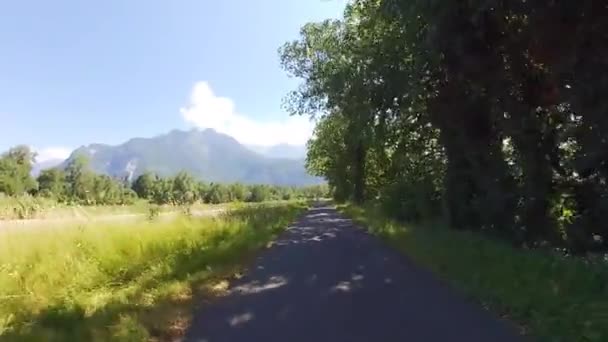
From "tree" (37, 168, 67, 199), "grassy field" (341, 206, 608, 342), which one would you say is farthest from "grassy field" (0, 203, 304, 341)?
"tree" (37, 168, 67, 199)

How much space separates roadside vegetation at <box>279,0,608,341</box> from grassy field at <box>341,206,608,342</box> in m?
0.03

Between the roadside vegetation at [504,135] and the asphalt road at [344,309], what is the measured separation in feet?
2.03

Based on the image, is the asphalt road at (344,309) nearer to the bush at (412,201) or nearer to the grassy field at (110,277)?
the grassy field at (110,277)

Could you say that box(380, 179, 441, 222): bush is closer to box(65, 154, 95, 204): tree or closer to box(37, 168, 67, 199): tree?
box(37, 168, 67, 199): tree

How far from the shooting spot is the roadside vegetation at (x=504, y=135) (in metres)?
8.23

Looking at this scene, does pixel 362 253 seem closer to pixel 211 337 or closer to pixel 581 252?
pixel 581 252

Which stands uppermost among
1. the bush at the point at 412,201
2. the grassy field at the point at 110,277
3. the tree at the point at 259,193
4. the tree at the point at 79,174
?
the tree at the point at 79,174

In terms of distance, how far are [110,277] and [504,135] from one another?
33.1 ft

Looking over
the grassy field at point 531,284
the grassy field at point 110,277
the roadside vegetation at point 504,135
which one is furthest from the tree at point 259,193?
the grassy field at point 531,284

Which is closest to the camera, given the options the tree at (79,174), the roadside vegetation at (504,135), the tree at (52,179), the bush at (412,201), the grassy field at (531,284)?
the grassy field at (531,284)

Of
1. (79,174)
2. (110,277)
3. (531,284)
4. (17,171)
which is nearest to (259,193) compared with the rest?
(79,174)

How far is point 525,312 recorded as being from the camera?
22.4 ft

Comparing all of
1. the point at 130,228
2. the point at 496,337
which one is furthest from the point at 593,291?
the point at 130,228

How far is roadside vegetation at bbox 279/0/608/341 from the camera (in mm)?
8227
